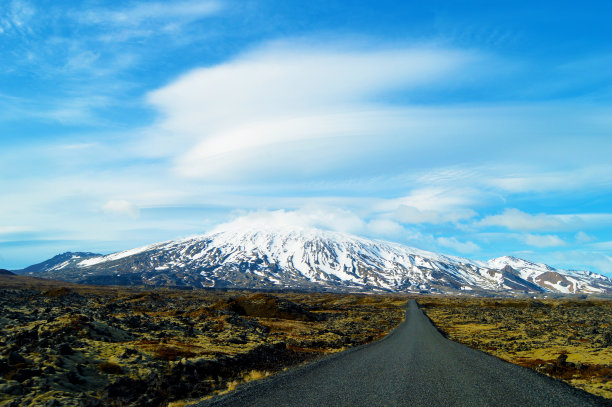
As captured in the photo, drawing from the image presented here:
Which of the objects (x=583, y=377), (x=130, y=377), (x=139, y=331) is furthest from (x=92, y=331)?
(x=583, y=377)

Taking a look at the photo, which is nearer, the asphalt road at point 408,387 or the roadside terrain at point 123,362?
the asphalt road at point 408,387

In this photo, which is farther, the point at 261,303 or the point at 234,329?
the point at 261,303

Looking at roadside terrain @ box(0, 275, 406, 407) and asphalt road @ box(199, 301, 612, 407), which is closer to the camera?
asphalt road @ box(199, 301, 612, 407)

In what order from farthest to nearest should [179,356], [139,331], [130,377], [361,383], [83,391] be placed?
[139,331]
[179,356]
[130,377]
[361,383]
[83,391]

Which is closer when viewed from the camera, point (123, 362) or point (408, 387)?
point (408, 387)

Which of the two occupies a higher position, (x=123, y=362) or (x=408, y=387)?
(x=123, y=362)

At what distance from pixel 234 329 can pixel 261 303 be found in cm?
3147

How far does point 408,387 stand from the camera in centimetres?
1588

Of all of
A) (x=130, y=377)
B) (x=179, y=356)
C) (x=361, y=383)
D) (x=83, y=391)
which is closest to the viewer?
(x=83, y=391)

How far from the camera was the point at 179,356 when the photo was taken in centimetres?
2302

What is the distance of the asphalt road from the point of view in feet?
45.0

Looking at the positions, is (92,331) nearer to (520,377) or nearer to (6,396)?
(6,396)

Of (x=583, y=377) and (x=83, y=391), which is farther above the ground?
(x=83, y=391)

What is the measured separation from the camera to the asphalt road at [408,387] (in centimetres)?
1371
